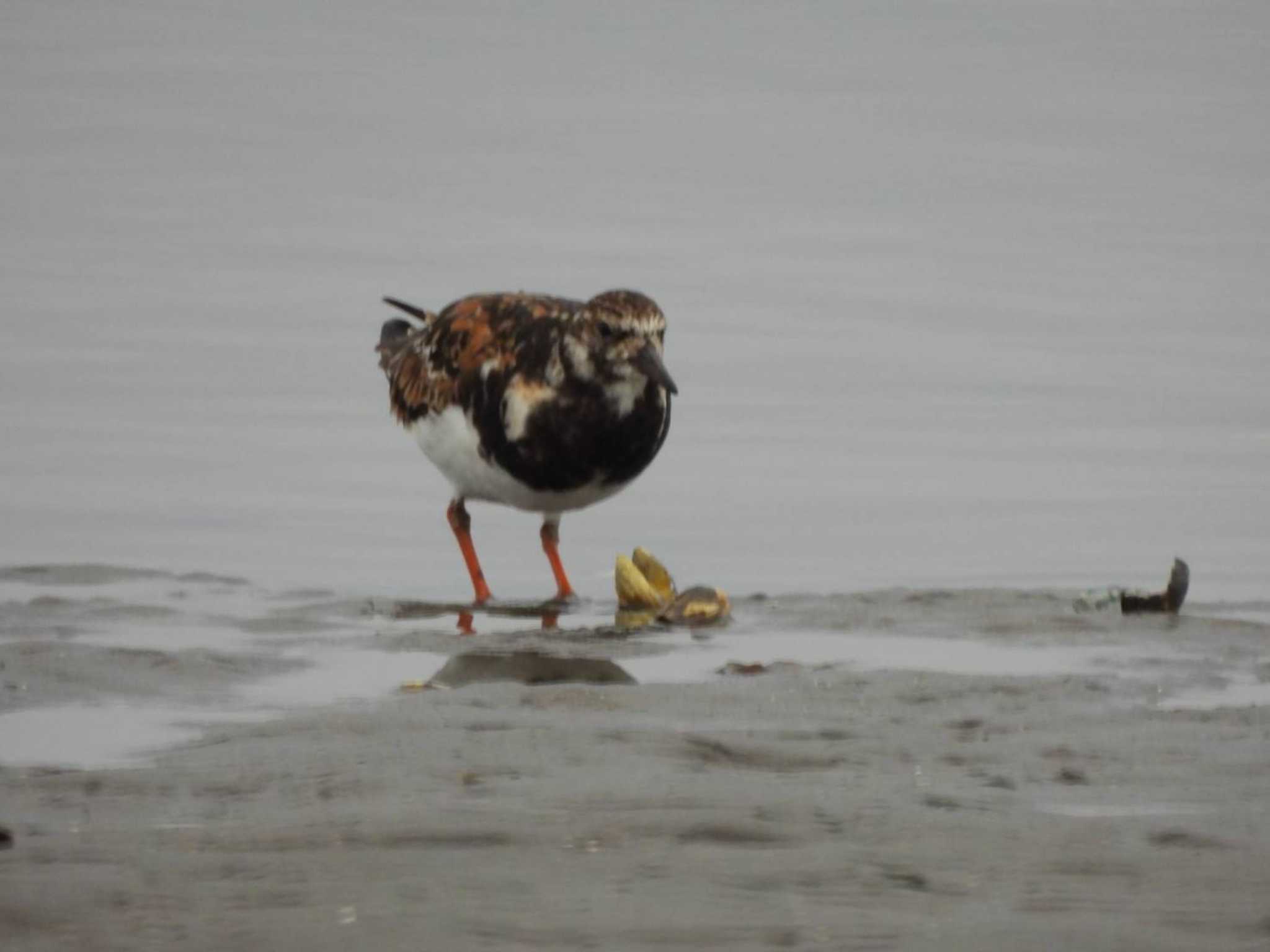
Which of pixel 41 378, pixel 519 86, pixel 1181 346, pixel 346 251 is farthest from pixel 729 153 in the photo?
pixel 41 378

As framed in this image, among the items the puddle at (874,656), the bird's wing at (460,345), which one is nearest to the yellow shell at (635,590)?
the puddle at (874,656)

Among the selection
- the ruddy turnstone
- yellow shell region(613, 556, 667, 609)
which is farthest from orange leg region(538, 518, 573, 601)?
yellow shell region(613, 556, 667, 609)

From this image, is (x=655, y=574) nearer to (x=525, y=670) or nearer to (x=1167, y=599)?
(x=525, y=670)

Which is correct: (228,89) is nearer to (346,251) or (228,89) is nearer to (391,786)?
(346,251)

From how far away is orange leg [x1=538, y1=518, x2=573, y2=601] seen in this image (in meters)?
9.18

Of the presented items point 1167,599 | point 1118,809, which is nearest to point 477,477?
point 1167,599

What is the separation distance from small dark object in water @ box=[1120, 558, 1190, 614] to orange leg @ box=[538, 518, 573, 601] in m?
2.03

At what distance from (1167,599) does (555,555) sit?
237 centimetres

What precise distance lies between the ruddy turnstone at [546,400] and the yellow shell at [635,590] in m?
0.55

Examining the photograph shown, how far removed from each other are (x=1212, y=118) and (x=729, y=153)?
18.8ft

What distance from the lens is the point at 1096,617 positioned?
801 centimetres

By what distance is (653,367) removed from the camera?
8.57 metres

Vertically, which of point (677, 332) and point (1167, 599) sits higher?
point (677, 332)

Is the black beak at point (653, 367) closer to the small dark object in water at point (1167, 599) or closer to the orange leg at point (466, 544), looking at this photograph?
the orange leg at point (466, 544)
